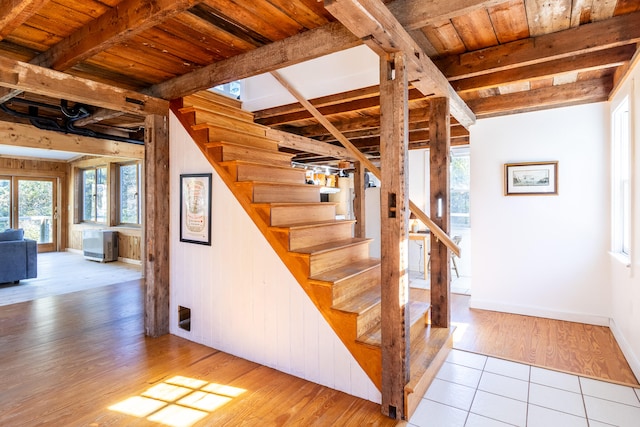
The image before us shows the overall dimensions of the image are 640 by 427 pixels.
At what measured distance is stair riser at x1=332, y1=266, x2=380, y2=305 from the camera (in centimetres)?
253

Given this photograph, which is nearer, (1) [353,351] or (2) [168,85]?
(1) [353,351]

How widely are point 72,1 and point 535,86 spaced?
13.4ft

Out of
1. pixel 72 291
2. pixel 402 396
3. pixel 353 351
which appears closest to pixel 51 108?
pixel 72 291

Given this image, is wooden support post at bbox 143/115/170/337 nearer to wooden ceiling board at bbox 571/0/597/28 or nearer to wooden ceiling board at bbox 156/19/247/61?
wooden ceiling board at bbox 156/19/247/61

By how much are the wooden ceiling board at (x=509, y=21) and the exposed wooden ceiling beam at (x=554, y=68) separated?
0.54 m

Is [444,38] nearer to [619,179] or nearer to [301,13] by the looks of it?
[301,13]

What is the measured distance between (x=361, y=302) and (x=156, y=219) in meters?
2.14

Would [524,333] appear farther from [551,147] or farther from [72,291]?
[72,291]

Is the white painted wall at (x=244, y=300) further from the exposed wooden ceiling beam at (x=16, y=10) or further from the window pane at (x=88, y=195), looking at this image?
the window pane at (x=88, y=195)

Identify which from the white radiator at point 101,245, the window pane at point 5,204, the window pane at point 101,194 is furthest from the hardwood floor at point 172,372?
the window pane at point 5,204

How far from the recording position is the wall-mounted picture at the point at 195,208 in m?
3.16

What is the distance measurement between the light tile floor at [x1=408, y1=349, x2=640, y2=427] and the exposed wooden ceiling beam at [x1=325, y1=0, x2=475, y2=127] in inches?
89.1

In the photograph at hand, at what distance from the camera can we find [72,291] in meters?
5.20

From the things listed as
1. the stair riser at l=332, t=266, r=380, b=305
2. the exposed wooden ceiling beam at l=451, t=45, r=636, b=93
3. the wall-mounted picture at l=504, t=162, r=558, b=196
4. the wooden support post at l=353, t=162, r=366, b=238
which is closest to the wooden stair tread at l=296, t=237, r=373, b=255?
the stair riser at l=332, t=266, r=380, b=305
